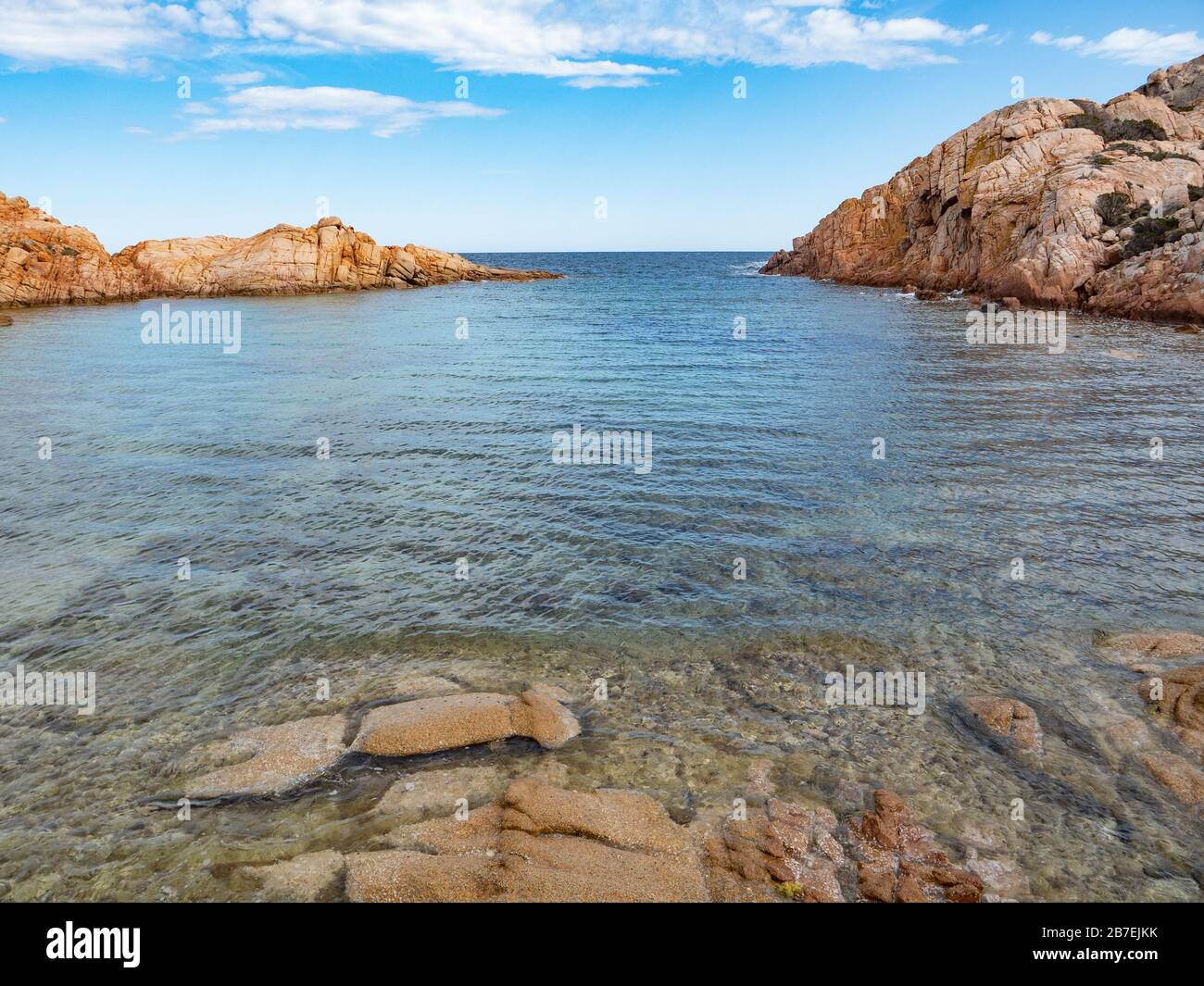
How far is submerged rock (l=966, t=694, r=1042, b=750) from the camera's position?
948cm

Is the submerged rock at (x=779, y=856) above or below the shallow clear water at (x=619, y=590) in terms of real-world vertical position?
below

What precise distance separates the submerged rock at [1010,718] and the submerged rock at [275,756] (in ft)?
29.2

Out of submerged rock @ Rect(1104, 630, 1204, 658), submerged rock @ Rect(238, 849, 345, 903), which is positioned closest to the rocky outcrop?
submerged rock @ Rect(238, 849, 345, 903)

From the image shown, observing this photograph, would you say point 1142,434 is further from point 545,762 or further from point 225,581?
point 225,581

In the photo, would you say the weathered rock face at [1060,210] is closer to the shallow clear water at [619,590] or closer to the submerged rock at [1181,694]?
the shallow clear water at [619,590]

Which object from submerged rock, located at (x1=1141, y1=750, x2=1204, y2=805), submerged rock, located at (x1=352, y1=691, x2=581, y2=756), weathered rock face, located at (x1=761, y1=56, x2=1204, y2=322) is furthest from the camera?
weathered rock face, located at (x1=761, y1=56, x2=1204, y2=322)

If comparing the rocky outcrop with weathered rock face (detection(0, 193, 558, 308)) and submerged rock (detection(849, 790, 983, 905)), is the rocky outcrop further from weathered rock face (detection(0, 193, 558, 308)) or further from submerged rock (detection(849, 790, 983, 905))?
weathered rock face (detection(0, 193, 558, 308))

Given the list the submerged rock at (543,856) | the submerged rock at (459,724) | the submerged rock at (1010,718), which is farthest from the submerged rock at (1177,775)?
the submerged rock at (459,724)

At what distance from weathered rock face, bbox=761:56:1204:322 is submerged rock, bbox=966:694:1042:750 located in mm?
52953

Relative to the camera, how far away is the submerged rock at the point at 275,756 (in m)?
8.71

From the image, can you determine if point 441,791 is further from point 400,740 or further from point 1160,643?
point 1160,643

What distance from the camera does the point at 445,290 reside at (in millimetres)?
105375

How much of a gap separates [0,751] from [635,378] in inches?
1174
